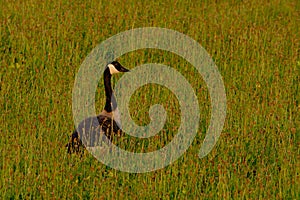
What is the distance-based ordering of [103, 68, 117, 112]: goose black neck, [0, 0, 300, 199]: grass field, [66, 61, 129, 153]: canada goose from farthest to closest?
[103, 68, 117, 112]: goose black neck < [66, 61, 129, 153]: canada goose < [0, 0, 300, 199]: grass field

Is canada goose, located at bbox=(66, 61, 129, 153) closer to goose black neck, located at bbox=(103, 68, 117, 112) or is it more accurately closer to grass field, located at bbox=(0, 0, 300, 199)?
goose black neck, located at bbox=(103, 68, 117, 112)

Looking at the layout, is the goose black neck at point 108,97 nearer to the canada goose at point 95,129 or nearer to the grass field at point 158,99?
the canada goose at point 95,129

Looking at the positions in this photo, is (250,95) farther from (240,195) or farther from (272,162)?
(240,195)

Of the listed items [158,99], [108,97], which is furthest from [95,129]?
[158,99]

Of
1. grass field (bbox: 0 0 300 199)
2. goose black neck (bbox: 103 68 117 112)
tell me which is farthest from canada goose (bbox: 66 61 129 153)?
grass field (bbox: 0 0 300 199)

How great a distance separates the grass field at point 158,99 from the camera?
5.04 m

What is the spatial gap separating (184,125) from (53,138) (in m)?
1.50

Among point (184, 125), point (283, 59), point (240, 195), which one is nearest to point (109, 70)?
point (184, 125)

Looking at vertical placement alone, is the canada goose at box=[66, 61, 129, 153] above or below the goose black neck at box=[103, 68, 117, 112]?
below

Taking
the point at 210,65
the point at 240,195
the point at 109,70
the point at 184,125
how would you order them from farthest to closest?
the point at 210,65 → the point at 109,70 → the point at 184,125 → the point at 240,195

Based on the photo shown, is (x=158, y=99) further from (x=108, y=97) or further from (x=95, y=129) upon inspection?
(x=95, y=129)

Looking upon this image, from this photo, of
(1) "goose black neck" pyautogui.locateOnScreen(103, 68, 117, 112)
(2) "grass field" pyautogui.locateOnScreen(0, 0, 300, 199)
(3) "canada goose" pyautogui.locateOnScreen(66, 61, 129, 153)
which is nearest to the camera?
(2) "grass field" pyautogui.locateOnScreen(0, 0, 300, 199)

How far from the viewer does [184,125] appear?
637 cm

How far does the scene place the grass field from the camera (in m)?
5.04
